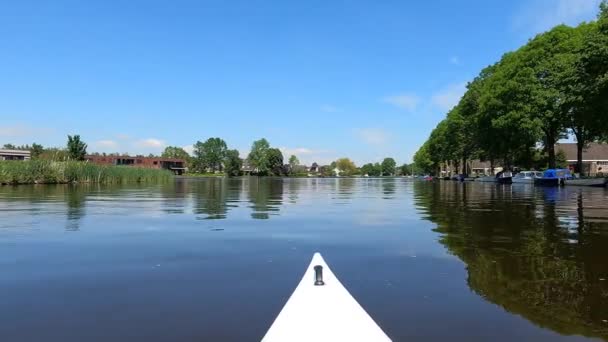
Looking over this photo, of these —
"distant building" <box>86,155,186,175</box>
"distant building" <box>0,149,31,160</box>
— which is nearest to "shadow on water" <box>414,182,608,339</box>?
"distant building" <box>0,149,31,160</box>

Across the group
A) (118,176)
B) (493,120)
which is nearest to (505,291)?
(493,120)

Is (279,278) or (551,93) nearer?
(279,278)

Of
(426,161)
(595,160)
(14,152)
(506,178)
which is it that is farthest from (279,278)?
(426,161)

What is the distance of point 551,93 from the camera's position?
48.9 m

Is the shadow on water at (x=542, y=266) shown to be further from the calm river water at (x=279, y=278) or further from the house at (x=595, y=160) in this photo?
the house at (x=595, y=160)

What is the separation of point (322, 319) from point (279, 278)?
445 cm

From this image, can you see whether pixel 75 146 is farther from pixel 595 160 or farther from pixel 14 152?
pixel 595 160

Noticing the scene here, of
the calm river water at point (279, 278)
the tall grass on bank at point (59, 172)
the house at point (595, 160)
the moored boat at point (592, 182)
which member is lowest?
the calm river water at point (279, 278)

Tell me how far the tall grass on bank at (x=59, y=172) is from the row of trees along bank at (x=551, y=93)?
48.9m

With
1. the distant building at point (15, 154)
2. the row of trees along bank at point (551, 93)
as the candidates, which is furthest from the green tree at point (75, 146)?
the row of trees along bank at point (551, 93)

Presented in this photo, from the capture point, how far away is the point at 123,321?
570 centimetres

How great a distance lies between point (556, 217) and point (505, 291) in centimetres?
1227

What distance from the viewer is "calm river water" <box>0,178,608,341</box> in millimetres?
5480

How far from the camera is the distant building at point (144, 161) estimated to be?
149m
